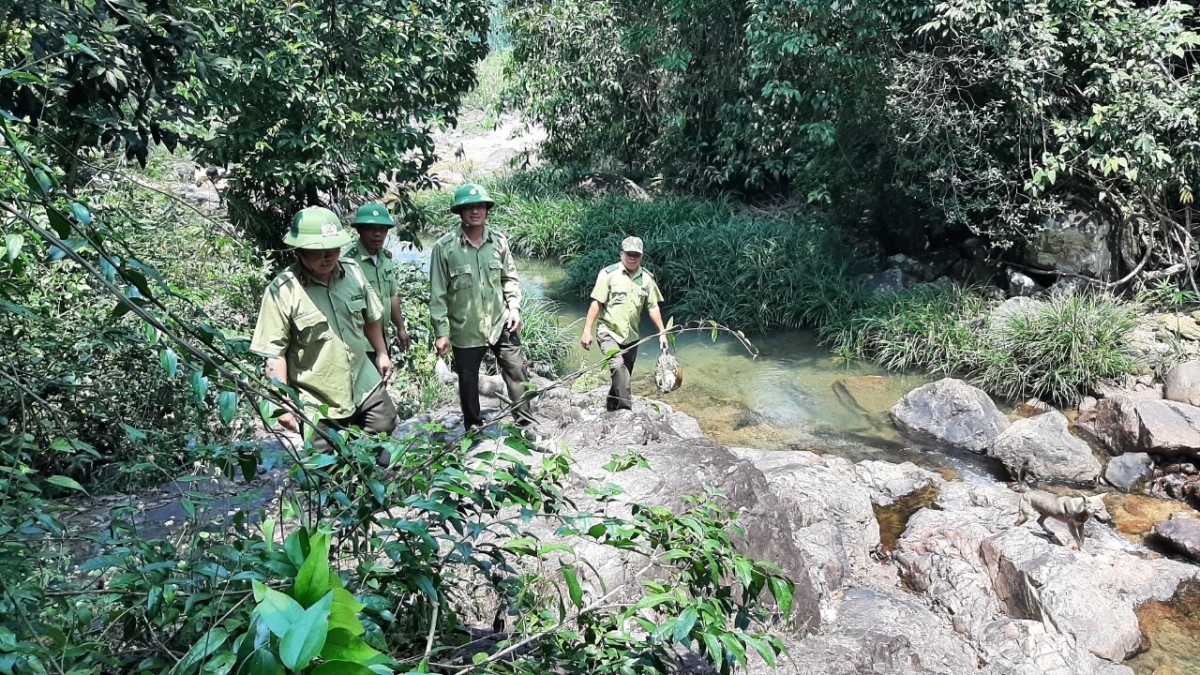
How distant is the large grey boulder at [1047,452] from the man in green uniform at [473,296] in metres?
4.18

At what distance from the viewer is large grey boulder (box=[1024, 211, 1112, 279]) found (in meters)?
9.62

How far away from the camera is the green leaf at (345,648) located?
1.19 meters

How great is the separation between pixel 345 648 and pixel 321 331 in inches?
106

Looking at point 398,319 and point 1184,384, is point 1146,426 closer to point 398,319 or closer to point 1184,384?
point 1184,384

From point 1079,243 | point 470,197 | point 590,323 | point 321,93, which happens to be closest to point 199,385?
point 470,197

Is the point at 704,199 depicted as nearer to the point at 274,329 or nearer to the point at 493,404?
the point at 493,404

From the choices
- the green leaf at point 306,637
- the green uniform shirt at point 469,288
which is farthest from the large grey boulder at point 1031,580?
the green leaf at point 306,637

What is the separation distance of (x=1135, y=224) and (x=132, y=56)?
390 inches

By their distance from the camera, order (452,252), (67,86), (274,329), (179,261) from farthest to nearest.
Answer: (179,261), (452,252), (274,329), (67,86)

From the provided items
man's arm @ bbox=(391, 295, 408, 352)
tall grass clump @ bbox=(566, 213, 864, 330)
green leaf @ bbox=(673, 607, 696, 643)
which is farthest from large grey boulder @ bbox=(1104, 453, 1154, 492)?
green leaf @ bbox=(673, 607, 696, 643)

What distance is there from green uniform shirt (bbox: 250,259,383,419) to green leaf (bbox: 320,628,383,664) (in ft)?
8.12

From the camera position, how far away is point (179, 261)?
19.9 feet

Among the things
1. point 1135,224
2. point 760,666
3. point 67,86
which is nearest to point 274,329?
point 67,86

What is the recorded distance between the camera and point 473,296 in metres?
5.01
